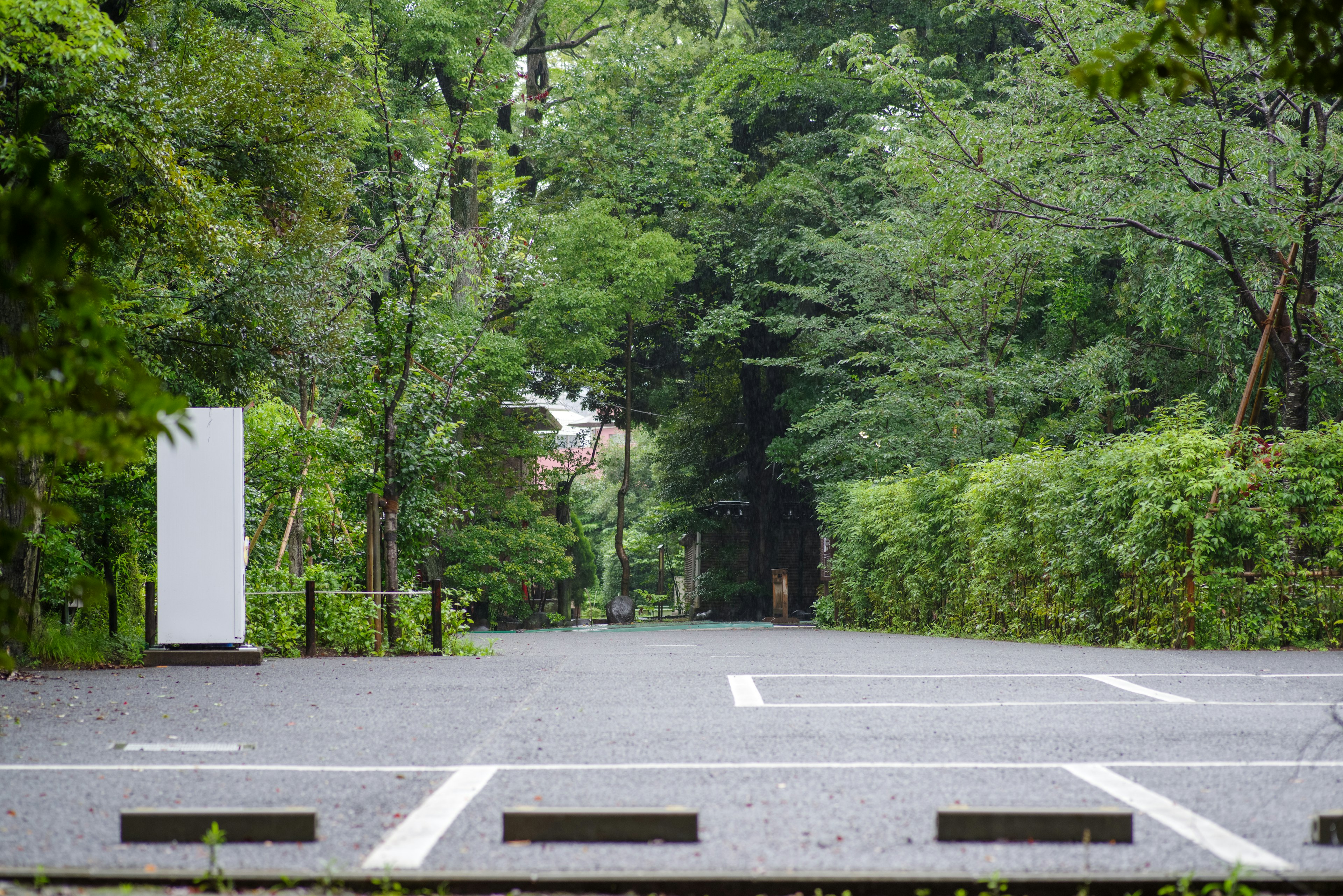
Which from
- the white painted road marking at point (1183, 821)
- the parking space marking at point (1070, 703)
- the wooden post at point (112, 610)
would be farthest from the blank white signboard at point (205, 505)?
the white painted road marking at point (1183, 821)

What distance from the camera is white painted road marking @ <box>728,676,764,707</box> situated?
777cm

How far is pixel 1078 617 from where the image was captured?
13273mm

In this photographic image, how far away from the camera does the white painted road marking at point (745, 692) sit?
25.5 feet

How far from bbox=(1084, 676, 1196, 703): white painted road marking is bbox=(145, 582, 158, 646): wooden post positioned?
367 inches

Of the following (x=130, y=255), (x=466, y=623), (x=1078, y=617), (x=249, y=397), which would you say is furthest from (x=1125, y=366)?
(x=130, y=255)

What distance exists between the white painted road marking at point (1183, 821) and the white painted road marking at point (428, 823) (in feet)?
8.34

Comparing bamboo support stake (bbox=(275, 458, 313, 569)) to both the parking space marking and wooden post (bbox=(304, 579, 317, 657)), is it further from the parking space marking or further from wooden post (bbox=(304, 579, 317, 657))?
the parking space marking

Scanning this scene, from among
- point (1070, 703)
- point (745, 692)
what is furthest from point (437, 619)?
point (1070, 703)

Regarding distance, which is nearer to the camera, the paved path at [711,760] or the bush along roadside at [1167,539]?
the paved path at [711,760]

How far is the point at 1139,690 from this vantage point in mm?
8234

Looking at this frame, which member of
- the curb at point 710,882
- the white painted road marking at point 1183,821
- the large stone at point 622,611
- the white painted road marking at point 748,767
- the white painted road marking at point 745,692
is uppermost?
the curb at point 710,882

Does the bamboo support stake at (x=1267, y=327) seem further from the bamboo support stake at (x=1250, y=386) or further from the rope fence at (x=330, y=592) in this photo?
the rope fence at (x=330, y=592)

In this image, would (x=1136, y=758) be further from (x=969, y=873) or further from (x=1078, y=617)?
(x=1078, y=617)

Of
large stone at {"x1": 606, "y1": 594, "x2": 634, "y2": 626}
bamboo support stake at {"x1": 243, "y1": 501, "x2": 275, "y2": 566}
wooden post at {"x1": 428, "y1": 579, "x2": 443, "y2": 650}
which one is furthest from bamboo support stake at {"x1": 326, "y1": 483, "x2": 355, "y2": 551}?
large stone at {"x1": 606, "y1": 594, "x2": 634, "y2": 626}
